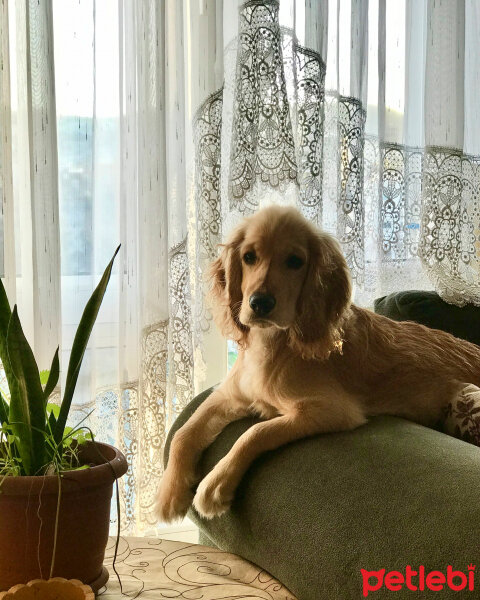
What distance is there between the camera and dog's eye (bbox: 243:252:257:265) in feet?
4.89

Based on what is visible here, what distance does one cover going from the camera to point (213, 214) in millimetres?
1838

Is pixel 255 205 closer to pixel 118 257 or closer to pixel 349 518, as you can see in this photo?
pixel 118 257

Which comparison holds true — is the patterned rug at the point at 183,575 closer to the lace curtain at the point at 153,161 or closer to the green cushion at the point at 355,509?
the green cushion at the point at 355,509

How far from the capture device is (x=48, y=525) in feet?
3.57

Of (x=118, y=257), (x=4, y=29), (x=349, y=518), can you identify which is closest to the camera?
(x=349, y=518)

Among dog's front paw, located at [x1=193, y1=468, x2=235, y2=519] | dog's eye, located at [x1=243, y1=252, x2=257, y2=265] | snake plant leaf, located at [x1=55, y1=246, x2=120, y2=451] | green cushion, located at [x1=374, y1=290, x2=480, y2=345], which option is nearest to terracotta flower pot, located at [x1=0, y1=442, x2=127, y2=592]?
snake plant leaf, located at [x1=55, y1=246, x2=120, y2=451]

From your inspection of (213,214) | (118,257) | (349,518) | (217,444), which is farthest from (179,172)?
(349,518)

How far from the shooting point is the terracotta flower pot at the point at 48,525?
1076mm

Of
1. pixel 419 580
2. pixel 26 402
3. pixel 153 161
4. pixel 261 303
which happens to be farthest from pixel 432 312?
pixel 26 402

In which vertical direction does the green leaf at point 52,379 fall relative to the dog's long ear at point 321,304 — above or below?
below

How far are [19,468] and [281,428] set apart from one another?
1.74 feet

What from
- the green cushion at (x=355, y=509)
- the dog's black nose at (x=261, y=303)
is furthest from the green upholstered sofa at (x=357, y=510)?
the dog's black nose at (x=261, y=303)

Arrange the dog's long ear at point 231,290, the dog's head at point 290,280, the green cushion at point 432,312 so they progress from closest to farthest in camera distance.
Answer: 1. the dog's head at point 290,280
2. the dog's long ear at point 231,290
3. the green cushion at point 432,312

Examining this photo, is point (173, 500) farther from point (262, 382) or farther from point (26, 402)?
point (26, 402)
